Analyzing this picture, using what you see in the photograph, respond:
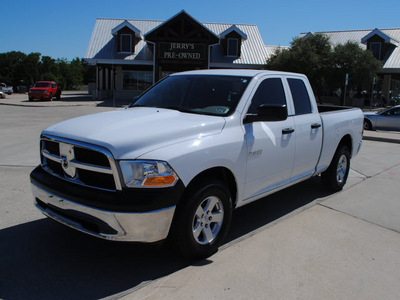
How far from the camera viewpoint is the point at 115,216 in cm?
295

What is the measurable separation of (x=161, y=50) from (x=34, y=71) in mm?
52247

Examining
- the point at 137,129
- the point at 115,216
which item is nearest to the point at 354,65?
the point at 137,129

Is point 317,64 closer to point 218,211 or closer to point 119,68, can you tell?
point 119,68

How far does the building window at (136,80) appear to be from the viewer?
3538 cm

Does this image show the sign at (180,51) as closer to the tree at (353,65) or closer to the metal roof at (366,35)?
the tree at (353,65)

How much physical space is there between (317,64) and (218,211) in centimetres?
2781

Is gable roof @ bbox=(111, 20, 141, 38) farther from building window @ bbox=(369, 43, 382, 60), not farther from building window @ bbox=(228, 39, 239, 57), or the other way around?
building window @ bbox=(369, 43, 382, 60)

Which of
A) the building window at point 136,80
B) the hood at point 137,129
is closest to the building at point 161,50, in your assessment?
the building window at point 136,80

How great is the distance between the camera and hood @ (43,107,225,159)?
10.1 feet

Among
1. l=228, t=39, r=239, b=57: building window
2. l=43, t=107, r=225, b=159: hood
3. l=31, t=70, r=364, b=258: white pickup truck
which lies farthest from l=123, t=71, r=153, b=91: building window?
l=43, t=107, r=225, b=159: hood

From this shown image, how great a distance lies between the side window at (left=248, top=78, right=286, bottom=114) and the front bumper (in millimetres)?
1614

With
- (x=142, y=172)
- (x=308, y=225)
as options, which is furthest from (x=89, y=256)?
(x=308, y=225)

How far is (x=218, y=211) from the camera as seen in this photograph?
3.70 m

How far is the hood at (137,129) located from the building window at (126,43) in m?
30.6
